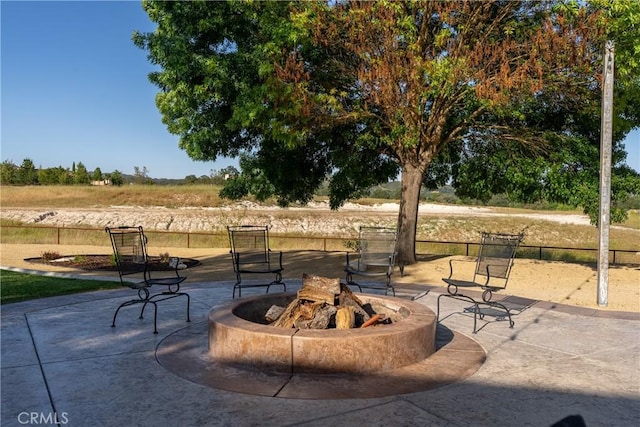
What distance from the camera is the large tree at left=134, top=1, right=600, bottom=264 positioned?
1095 centimetres

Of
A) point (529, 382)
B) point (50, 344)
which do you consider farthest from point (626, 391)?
point (50, 344)

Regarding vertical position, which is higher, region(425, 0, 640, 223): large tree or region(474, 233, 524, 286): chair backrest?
region(425, 0, 640, 223): large tree

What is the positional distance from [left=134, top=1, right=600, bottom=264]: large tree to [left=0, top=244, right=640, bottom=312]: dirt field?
1752 mm

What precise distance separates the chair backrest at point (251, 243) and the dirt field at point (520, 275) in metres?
2.86

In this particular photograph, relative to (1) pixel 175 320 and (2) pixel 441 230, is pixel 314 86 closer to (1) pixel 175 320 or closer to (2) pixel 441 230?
(1) pixel 175 320

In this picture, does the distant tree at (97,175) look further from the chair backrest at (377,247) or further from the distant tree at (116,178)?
the chair backrest at (377,247)

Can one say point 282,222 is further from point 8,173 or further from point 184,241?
point 8,173

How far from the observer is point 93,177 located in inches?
3620

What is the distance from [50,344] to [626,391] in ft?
19.4

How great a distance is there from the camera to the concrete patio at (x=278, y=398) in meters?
3.55

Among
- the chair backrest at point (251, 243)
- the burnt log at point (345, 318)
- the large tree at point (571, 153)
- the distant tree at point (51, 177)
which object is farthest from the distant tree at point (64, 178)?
the burnt log at point (345, 318)

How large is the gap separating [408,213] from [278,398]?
10395mm

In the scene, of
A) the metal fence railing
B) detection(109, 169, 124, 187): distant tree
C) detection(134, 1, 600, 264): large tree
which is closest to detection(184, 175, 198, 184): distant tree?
detection(109, 169, 124, 187): distant tree

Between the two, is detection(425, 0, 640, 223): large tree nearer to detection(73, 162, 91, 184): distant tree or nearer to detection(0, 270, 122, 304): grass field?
detection(0, 270, 122, 304): grass field
